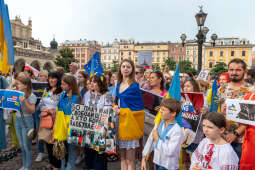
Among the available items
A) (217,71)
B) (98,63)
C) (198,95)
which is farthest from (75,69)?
(217,71)

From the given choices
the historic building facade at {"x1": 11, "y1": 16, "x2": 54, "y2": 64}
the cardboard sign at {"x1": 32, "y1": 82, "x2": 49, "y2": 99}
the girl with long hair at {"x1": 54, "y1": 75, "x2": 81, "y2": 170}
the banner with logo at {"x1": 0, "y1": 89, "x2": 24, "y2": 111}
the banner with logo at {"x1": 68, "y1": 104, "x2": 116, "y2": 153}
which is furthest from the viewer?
the historic building facade at {"x1": 11, "y1": 16, "x2": 54, "y2": 64}

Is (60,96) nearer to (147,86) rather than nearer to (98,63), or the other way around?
(98,63)

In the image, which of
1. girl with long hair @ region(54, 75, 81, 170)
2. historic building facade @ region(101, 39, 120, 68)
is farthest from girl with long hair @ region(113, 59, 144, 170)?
historic building facade @ region(101, 39, 120, 68)

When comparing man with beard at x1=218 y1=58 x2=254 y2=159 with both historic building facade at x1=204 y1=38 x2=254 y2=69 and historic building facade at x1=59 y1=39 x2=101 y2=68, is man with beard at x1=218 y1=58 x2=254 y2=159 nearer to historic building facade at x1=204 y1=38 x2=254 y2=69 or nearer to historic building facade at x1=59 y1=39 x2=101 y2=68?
historic building facade at x1=204 y1=38 x2=254 y2=69

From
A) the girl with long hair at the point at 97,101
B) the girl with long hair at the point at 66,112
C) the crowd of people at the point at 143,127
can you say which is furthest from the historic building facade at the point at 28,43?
the girl with long hair at the point at 97,101

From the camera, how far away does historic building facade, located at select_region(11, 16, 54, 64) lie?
7564cm

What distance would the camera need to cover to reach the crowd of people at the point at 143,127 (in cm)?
247

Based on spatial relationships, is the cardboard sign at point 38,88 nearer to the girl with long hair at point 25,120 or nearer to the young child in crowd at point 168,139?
the girl with long hair at point 25,120

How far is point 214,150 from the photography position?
2408 mm

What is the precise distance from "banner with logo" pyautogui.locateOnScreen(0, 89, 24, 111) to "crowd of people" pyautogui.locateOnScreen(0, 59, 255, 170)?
5.8 inches

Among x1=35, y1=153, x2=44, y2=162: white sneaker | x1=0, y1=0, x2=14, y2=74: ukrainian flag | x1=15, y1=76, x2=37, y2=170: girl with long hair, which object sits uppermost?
x1=0, y1=0, x2=14, y2=74: ukrainian flag

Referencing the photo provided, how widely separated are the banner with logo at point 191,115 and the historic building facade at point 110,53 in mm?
101291

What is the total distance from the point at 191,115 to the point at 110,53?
105 meters

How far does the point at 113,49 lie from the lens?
105500 mm
